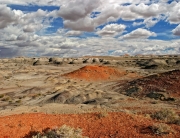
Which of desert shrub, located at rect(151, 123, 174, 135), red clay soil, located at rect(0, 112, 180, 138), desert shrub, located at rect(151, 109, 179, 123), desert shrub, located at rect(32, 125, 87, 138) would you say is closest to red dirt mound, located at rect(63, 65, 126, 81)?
desert shrub, located at rect(151, 109, 179, 123)

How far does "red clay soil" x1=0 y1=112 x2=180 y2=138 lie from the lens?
52.3 ft

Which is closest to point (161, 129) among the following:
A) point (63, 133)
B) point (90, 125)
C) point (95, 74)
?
point (90, 125)

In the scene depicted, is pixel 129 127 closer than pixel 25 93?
Yes

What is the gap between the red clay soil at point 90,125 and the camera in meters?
15.9

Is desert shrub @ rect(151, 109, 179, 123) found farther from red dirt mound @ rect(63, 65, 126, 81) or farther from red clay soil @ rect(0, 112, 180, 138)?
red dirt mound @ rect(63, 65, 126, 81)

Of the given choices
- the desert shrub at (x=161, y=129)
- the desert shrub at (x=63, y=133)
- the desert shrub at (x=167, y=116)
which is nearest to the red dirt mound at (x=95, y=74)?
the desert shrub at (x=167, y=116)

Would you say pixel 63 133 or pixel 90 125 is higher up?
pixel 63 133

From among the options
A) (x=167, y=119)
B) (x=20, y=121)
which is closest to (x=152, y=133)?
(x=167, y=119)

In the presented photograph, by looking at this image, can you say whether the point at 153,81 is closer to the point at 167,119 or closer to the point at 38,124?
the point at 167,119

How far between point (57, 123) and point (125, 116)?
5.25m

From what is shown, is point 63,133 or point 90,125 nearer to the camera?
point 63,133

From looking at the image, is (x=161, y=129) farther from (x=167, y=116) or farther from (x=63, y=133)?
(x=63, y=133)

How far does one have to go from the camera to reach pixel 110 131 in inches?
643

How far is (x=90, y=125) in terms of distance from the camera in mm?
17422
